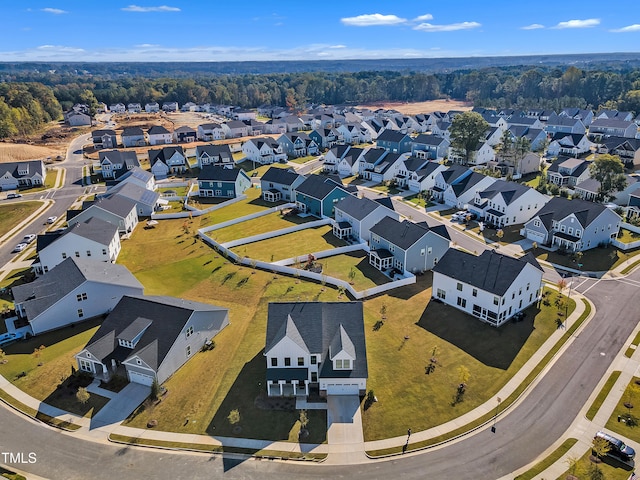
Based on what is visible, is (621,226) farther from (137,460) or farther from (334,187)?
(137,460)

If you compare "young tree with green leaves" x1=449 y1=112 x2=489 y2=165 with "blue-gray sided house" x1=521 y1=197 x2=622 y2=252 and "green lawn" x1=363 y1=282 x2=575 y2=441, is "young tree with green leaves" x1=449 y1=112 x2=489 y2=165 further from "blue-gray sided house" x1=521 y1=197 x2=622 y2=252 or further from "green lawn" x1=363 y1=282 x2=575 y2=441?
"green lawn" x1=363 y1=282 x2=575 y2=441

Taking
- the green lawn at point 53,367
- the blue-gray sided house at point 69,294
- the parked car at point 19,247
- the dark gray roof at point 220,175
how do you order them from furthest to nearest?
the dark gray roof at point 220,175 < the parked car at point 19,247 < the blue-gray sided house at point 69,294 < the green lawn at point 53,367

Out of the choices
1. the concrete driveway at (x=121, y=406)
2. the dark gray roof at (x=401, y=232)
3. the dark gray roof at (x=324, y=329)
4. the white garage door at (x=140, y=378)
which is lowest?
the concrete driveway at (x=121, y=406)

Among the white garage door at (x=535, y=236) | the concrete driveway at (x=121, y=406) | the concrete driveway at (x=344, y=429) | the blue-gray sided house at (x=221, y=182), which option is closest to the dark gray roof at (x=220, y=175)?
the blue-gray sided house at (x=221, y=182)

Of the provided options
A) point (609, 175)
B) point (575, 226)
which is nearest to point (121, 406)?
point (575, 226)

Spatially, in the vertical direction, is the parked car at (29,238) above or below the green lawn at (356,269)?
below

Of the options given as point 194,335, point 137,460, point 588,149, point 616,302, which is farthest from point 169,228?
point 588,149

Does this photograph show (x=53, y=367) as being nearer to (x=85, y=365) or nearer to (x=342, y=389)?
(x=85, y=365)

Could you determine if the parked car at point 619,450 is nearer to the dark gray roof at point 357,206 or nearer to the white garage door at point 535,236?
the white garage door at point 535,236
